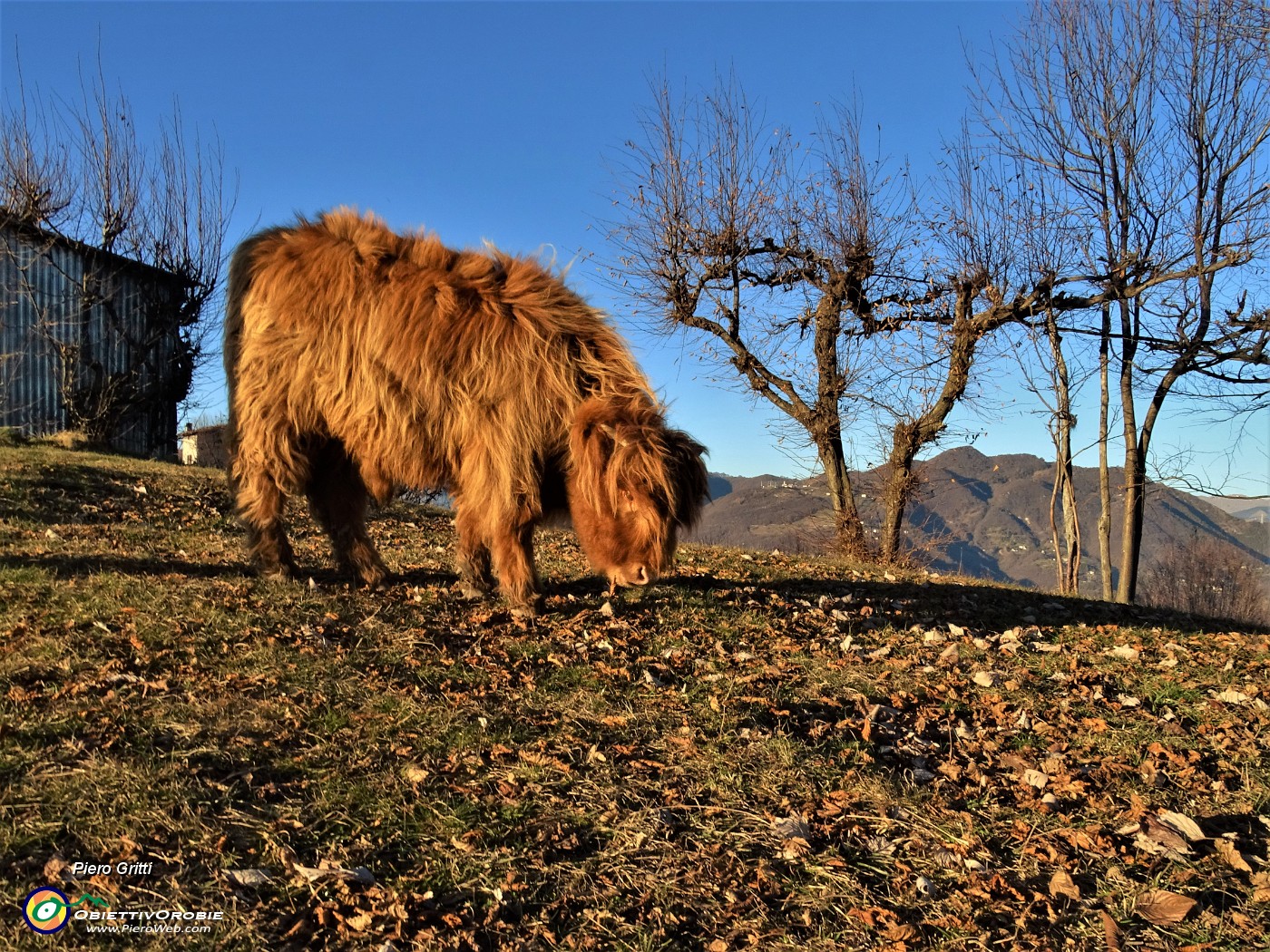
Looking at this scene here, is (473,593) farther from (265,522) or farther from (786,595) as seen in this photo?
(786,595)

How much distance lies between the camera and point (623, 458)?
4.93 meters

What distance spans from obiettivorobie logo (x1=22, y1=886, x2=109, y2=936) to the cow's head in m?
3.26

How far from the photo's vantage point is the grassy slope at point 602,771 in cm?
237

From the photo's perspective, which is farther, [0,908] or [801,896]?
[801,896]

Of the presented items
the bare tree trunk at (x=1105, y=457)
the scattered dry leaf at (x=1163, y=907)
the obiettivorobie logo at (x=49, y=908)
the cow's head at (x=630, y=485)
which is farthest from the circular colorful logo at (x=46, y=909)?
the bare tree trunk at (x=1105, y=457)

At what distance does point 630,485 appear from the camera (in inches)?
195

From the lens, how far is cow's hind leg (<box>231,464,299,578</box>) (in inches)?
230

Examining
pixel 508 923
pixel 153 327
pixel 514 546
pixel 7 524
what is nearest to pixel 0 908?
pixel 508 923

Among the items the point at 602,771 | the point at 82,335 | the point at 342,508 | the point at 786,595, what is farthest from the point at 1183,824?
the point at 82,335

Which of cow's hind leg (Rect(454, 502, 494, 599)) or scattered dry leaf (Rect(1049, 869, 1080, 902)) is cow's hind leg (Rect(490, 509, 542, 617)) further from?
scattered dry leaf (Rect(1049, 869, 1080, 902))

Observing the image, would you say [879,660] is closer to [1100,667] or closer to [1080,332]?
[1100,667]

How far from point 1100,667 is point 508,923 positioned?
463 cm

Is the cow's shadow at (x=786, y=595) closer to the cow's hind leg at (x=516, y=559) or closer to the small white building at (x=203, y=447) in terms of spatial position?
the cow's hind leg at (x=516, y=559)

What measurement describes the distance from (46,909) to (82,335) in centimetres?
1965
